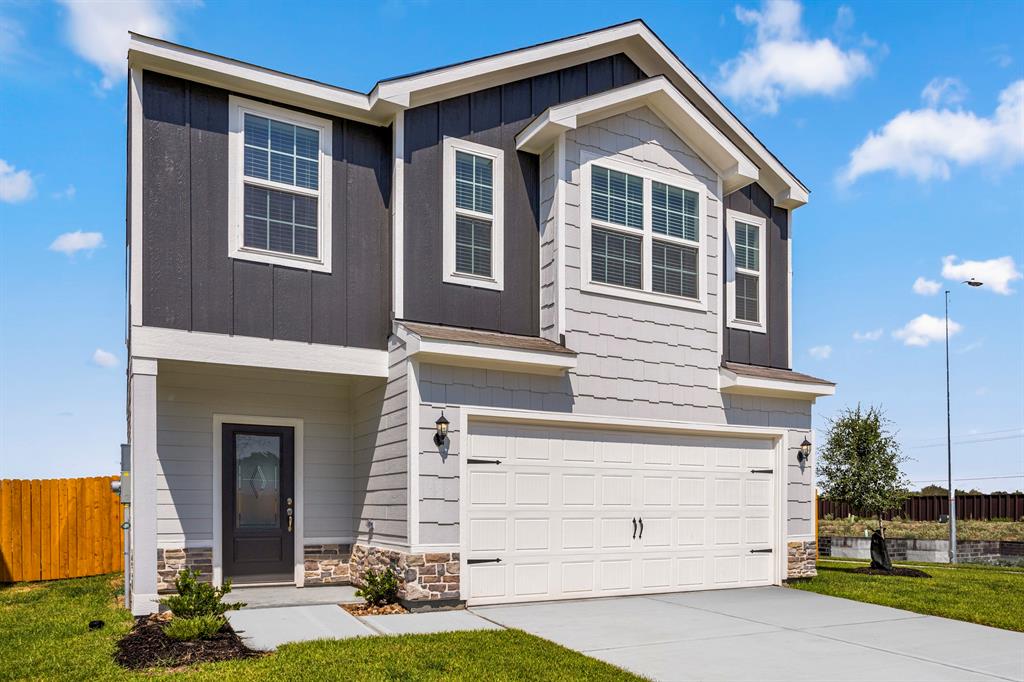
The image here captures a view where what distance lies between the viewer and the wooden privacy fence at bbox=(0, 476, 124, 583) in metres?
14.2

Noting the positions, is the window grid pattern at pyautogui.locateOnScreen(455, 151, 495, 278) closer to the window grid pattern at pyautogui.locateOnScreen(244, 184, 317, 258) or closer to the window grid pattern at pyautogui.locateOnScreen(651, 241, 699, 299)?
the window grid pattern at pyautogui.locateOnScreen(244, 184, 317, 258)

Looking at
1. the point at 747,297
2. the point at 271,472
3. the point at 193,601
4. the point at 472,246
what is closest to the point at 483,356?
the point at 472,246

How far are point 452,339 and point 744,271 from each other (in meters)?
5.76

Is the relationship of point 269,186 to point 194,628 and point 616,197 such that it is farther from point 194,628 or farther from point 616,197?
point 194,628

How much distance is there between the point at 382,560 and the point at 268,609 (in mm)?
1480

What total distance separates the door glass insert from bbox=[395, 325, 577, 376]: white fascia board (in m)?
2.68

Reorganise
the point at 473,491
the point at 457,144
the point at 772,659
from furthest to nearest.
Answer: the point at 457,144
the point at 473,491
the point at 772,659

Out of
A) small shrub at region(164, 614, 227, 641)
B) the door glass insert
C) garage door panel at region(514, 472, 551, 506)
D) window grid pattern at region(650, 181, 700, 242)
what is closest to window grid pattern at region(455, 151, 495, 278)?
window grid pattern at region(650, 181, 700, 242)

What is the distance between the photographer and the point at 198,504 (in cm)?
1052

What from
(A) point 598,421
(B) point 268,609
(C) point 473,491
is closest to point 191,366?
(B) point 268,609

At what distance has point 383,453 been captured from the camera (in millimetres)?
10414

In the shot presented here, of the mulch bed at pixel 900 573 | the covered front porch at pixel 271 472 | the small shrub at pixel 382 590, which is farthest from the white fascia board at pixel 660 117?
the mulch bed at pixel 900 573

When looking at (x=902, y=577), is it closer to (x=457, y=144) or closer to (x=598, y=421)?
(x=598, y=421)

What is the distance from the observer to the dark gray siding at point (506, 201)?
10.4 meters
